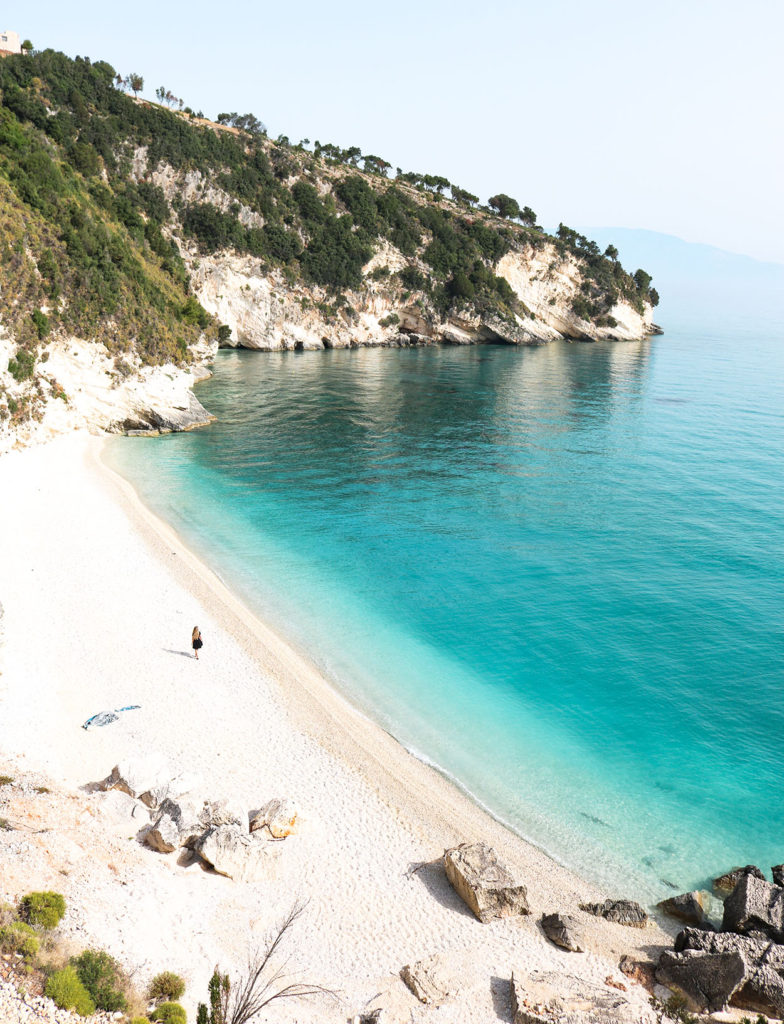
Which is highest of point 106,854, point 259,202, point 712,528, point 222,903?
point 259,202

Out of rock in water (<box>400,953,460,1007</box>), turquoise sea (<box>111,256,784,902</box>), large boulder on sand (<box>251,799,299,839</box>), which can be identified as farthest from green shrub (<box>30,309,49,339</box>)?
rock in water (<box>400,953,460,1007</box>)

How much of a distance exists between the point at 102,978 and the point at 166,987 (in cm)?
119

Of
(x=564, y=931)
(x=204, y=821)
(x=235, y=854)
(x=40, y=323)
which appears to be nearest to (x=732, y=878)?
(x=564, y=931)

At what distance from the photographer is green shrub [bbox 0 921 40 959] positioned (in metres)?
11.7

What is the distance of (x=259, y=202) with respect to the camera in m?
112

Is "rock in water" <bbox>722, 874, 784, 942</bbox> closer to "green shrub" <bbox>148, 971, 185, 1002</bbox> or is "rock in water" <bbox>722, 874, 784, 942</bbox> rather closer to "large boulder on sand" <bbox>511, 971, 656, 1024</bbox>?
"large boulder on sand" <bbox>511, 971, 656, 1024</bbox>

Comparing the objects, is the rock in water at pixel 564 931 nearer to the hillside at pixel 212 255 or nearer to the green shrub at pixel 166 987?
the green shrub at pixel 166 987

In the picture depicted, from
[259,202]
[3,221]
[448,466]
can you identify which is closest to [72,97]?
[259,202]

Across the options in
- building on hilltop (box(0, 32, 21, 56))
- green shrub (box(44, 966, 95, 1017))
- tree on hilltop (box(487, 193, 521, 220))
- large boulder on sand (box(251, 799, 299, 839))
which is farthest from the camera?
tree on hilltop (box(487, 193, 521, 220))

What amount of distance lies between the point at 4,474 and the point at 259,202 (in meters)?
84.4

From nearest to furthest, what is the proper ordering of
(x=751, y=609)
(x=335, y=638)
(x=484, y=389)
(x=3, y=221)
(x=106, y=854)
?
(x=106, y=854) → (x=335, y=638) → (x=751, y=609) → (x=3, y=221) → (x=484, y=389)

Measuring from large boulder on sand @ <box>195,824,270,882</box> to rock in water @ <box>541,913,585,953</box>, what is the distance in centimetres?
691

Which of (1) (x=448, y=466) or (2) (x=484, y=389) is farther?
(2) (x=484, y=389)

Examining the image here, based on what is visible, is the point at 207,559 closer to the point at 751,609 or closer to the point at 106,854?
the point at 106,854
